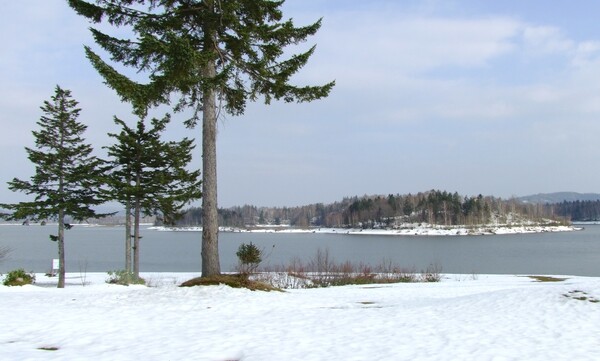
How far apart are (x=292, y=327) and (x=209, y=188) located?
20.5ft

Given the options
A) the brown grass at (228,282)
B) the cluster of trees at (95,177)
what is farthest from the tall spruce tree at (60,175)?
the brown grass at (228,282)

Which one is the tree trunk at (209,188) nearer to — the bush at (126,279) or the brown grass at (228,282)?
the brown grass at (228,282)

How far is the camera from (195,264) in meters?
49.3

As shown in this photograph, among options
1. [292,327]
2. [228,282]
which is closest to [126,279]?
[228,282]

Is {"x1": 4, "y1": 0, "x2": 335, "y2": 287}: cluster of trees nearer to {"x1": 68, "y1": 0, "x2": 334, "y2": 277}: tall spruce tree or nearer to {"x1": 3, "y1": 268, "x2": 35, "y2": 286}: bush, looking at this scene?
{"x1": 68, "y1": 0, "x2": 334, "y2": 277}: tall spruce tree

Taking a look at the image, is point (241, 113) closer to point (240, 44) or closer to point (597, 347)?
point (240, 44)

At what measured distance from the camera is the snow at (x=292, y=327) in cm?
680

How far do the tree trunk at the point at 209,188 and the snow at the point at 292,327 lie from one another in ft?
4.72

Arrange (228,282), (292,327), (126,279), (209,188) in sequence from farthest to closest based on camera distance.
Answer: (126,279)
(209,188)
(228,282)
(292,327)

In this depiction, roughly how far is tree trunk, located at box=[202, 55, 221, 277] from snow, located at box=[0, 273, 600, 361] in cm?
144

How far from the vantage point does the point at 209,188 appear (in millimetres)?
13773

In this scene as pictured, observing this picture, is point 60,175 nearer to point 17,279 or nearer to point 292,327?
point 17,279

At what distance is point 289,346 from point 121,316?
429cm

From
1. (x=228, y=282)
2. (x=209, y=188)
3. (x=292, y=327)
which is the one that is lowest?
(x=292, y=327)
